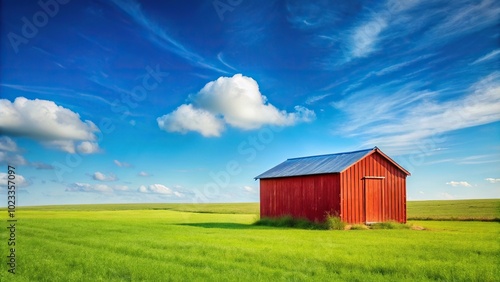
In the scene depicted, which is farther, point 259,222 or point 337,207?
point 259,222

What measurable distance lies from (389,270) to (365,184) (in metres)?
21.8

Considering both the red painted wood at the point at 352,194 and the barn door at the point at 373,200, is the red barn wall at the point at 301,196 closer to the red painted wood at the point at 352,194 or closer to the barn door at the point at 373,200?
the red painted wood at the point at 352,194

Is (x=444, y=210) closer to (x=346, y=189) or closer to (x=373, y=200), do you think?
(x=373, y=200)

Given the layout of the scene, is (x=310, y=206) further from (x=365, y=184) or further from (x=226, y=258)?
(x=226, y=258)

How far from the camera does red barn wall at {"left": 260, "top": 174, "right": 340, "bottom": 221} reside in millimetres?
33062

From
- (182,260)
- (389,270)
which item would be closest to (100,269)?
(182,260)

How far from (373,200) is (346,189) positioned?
332cm

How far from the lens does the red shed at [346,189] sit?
32.9 metres

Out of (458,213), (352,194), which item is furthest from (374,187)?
(458,213)

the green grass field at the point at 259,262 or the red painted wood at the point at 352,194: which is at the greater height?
the red painted wood at the point at 352,194

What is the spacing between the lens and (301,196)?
3578 cm

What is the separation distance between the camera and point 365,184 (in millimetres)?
34250

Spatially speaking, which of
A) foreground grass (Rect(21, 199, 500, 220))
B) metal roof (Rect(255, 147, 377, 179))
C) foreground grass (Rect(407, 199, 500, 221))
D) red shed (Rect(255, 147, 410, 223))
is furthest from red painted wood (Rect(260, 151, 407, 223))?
foreground grass (Rect(21, 199, 500, 220))

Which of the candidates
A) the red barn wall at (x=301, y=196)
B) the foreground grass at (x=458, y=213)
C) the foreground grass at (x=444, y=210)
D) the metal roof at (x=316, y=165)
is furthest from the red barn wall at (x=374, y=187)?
the foreground grass at (x=444, y=210)
